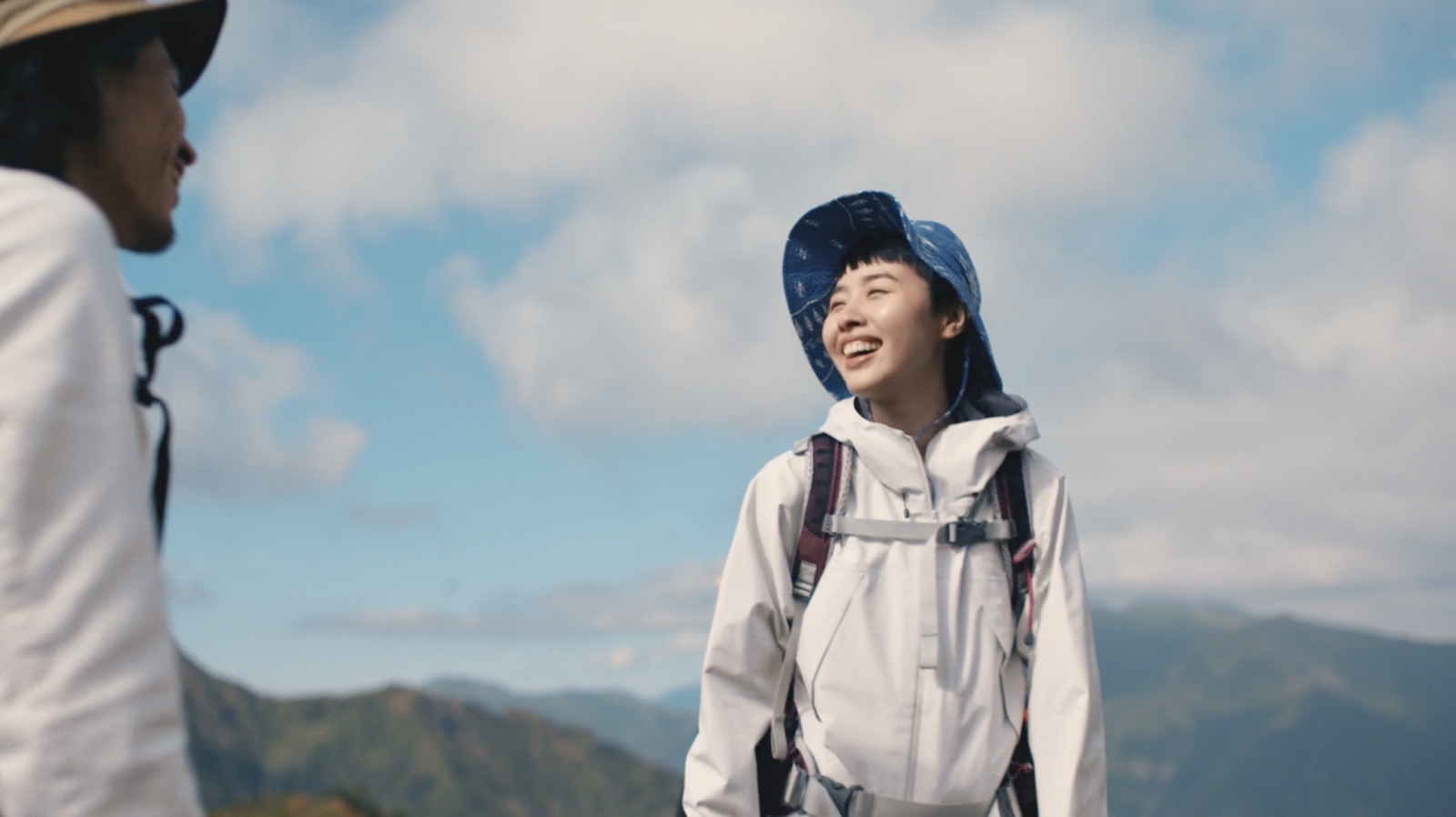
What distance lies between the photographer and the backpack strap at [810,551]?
14.6 ft

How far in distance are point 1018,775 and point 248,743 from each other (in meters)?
130

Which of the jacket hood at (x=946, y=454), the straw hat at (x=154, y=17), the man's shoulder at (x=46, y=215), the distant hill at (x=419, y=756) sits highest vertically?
the straw hat at (x=154, y=17)

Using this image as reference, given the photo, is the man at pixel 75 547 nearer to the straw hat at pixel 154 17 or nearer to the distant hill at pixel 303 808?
the straw hat at pixel 154 17

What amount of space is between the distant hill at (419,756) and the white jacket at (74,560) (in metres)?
115

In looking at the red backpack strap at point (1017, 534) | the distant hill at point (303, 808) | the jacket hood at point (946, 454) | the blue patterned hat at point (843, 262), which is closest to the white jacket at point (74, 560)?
Result: the jacket hood at point (946, 454)

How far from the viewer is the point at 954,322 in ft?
16.1

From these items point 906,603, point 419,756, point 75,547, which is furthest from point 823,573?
point 419,756

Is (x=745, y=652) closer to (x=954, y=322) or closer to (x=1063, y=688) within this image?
(x=1063, y=688)

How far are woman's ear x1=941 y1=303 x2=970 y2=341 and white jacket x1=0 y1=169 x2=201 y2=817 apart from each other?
358 cm

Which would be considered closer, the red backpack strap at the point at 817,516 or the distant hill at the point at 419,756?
the red backpack strap at the point at 817,516

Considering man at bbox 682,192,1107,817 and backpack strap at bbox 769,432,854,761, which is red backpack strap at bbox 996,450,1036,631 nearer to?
man at bbox 682,192,1107,817

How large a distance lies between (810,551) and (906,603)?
439 mm

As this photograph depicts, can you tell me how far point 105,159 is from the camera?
7.58ft

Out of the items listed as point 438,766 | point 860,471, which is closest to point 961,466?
point 860,471
